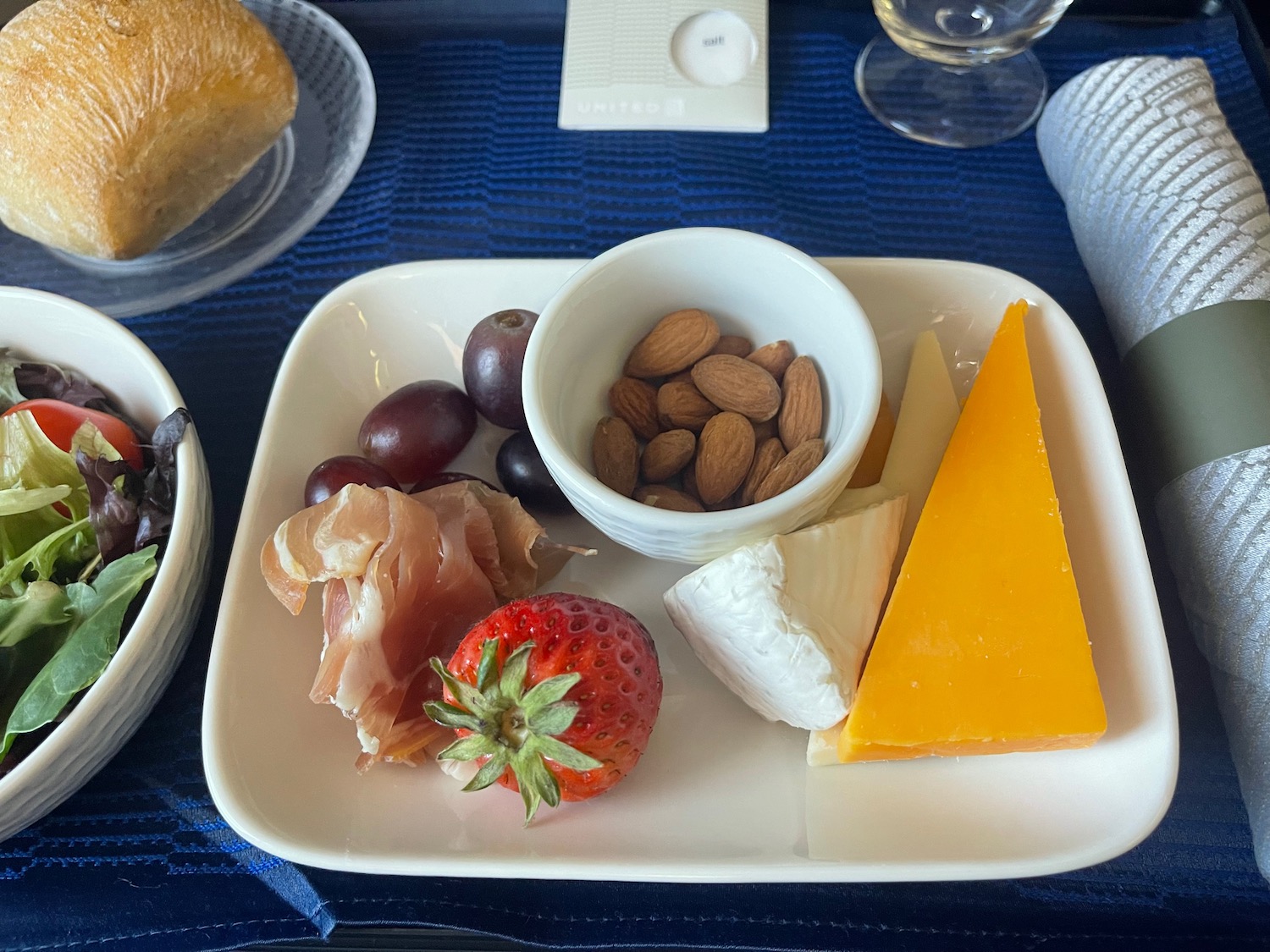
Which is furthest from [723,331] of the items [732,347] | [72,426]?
[72,426]

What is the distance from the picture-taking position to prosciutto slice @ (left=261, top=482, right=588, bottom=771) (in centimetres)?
51

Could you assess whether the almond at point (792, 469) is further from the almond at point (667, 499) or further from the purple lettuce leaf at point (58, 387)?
the purple lettuce leaf at point (58, 387)

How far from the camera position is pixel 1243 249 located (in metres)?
0.64

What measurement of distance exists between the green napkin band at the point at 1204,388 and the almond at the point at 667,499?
0.34m

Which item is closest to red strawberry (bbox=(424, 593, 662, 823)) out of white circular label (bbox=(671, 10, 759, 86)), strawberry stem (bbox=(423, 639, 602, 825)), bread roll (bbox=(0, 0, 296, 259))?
strawberry stem (bbox=(423, 639, 602, 825))

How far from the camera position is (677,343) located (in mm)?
605

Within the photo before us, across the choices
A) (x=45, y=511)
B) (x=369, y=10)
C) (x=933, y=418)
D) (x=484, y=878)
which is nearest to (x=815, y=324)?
(x=933, y=418)

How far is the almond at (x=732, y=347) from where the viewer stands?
2.03ft

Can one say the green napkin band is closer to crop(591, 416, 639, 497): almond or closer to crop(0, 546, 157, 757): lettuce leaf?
crop(591, 416, 639, 497): almond

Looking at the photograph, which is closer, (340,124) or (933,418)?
(933,418)

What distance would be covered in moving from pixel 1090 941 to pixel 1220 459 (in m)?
0.32

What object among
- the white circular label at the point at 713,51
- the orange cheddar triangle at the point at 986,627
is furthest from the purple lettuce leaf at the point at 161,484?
the white circular label at the point at 713,51

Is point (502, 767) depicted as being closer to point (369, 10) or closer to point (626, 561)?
point (626, 561)

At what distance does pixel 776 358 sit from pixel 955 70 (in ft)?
1.54
